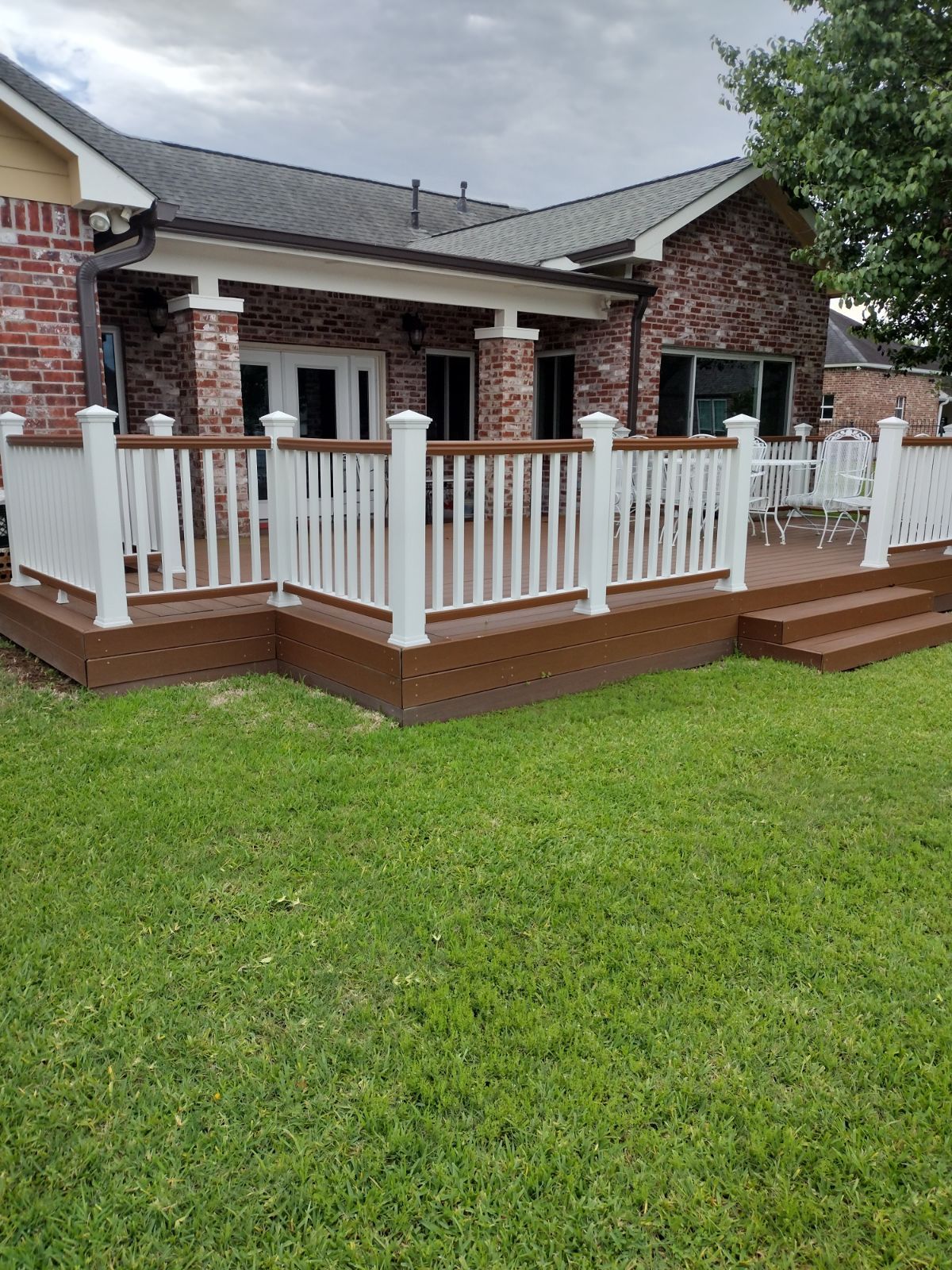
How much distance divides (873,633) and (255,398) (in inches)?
263

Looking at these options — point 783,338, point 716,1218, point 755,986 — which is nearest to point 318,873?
point 755,986

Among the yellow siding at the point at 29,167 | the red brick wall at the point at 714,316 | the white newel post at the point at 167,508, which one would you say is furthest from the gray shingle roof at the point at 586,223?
the white newel post at the point at 167,508

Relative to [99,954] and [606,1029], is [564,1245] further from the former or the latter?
[99,954]

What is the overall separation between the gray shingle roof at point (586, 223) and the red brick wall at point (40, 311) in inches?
187

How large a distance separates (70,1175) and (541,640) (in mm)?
3535

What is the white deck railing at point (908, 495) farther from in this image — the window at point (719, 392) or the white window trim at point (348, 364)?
the white window trim at point (348, 364)

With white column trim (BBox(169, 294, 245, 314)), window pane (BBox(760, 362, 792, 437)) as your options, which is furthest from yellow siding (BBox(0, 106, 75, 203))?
window pane (BBox(760, 362, 792, 437))

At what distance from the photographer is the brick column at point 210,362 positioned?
777cm

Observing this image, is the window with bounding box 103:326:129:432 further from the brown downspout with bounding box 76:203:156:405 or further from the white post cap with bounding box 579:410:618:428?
the white post cap with bounding box 579:410:618:428

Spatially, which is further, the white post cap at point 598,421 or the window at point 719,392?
the window at point 719,392

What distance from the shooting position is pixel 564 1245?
1.82m

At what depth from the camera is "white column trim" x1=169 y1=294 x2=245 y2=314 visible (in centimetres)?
769

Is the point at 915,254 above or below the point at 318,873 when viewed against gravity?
above

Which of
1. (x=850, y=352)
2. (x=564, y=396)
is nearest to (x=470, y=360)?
(x=564, y=396)
